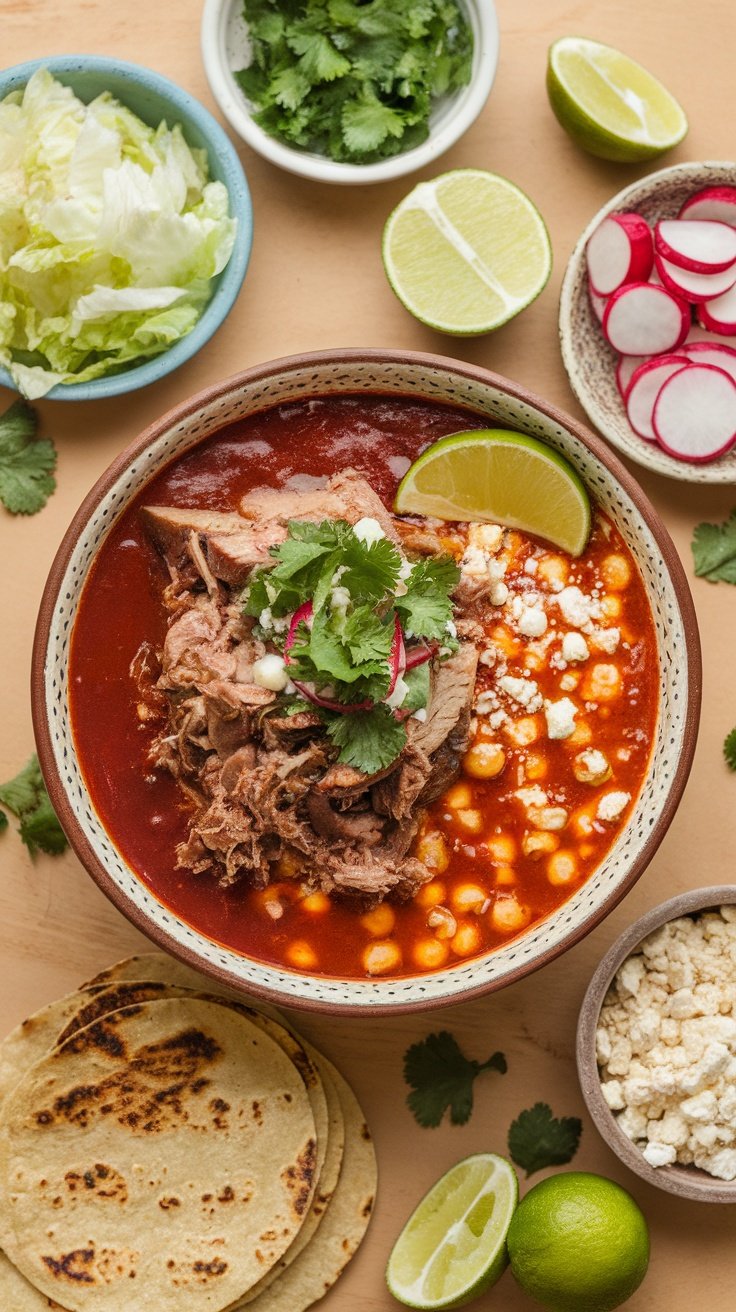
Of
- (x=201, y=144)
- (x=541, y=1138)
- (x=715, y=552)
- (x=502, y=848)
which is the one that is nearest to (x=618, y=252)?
(x=715, y=552)

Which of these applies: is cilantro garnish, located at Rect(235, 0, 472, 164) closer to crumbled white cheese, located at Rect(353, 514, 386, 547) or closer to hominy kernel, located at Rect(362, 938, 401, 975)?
crumbled white cheese, located at Rect(353, 514, 386, 547)

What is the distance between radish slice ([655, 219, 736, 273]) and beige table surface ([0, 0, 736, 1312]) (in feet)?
→ 1.27

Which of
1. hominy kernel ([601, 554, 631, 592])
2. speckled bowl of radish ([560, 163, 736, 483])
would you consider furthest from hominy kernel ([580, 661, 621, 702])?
speckled bowl of radish ([560, 163, 736, 483])

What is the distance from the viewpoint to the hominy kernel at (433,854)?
4234 mm

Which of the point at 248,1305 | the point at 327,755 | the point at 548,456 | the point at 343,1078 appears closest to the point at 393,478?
the point at 548,456

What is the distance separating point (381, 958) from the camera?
4246mm

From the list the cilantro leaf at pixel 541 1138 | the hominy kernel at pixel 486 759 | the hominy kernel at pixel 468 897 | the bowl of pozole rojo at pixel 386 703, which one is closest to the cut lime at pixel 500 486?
the bowl of pozole rojo at pixel 386 703

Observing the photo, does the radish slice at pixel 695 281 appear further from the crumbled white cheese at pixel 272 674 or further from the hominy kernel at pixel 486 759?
the crumbled white cheese at pixel 272 674

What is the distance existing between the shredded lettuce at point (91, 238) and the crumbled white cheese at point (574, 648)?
5.89 feet

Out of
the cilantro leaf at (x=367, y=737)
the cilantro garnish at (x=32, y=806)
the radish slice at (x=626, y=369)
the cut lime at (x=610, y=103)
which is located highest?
the cut lime at (x=610, y=103)

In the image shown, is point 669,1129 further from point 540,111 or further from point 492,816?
point 540,111

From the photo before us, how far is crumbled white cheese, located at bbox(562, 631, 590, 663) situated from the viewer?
4.22 metres

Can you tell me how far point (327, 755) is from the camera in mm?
4020

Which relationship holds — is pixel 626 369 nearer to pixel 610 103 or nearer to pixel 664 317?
pixel 664 317
